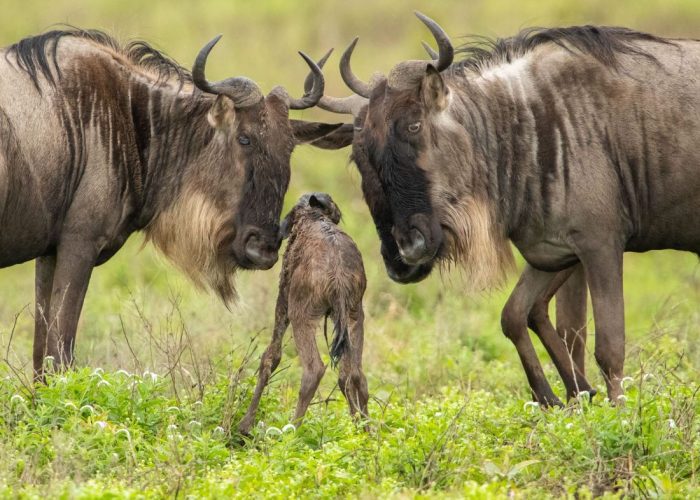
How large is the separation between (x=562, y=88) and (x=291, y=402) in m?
2.42

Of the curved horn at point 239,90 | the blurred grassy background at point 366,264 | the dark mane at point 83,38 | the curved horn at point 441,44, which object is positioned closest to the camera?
the curved horn at point 441,44

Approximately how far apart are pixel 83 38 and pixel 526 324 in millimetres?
3209

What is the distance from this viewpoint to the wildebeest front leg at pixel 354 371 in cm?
668

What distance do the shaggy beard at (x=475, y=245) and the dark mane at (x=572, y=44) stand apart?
0.95 meters

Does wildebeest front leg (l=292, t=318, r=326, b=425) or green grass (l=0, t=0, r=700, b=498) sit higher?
wildebeest front leg (l=292, t=318, r=326, b=425)

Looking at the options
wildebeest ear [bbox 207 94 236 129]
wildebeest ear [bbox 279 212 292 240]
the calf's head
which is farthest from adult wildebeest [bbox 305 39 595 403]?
wildebeest ear [bbox 207 94 236 129]

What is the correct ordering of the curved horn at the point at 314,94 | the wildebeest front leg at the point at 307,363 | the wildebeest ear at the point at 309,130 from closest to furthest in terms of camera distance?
the wildebeest front leg at the point at 307,363, the curved horn at the point at 314,94, the wildebeest ear at the point at 309,130

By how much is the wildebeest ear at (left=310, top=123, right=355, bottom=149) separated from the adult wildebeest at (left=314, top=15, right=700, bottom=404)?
1.47 feet

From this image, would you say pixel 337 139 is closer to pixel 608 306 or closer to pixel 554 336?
pixel 554 336

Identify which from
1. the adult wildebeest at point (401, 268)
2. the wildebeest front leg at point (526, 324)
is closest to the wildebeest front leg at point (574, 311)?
the adult wildebeest at point (401, 268)

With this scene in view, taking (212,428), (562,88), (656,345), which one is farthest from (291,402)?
(656,345)

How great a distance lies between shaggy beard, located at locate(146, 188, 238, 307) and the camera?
24.9ft

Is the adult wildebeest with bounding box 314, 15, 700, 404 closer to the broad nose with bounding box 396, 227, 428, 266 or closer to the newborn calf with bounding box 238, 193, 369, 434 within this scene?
the broad nose with bounding box 396, 227, 428, 266

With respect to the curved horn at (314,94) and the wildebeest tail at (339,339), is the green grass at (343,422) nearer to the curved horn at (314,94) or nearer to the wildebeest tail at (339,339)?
the wildebeest tail at (339,339)
